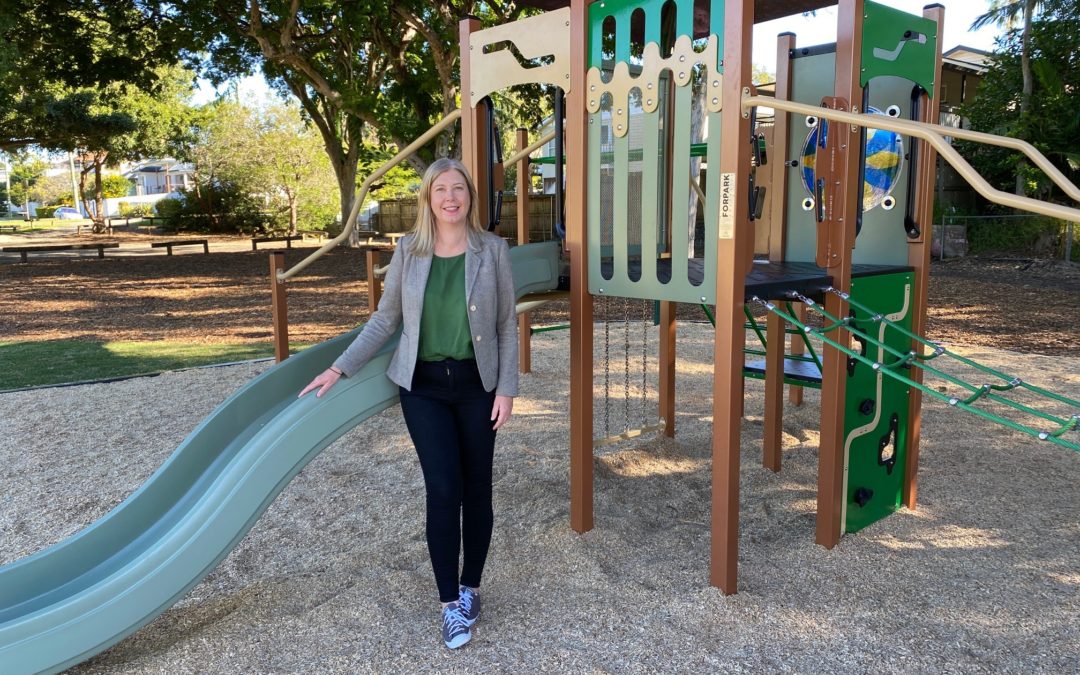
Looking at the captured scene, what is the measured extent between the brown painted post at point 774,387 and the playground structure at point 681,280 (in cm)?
1

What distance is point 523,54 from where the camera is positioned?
374cm

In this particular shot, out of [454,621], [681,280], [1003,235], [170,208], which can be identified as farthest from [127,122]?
[454,621]

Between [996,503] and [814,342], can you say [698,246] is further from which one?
[996,503]

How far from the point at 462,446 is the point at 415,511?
1.45 m

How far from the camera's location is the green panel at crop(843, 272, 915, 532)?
11.9ft

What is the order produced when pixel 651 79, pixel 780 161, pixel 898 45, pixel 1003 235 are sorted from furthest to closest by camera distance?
pixel 1003 235, pixel 780 161, pixel 898 45, pixel 651 79

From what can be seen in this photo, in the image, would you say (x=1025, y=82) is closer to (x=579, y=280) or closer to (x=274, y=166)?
(x=579, y=280)

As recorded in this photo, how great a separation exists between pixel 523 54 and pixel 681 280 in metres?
1.32

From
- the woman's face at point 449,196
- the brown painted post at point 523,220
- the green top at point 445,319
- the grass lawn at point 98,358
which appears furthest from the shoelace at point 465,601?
the grass lawn at point 98,358

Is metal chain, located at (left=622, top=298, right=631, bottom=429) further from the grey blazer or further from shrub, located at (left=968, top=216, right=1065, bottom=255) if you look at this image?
shrub, located at (left=968, top=216, right=1065, bottom=255)

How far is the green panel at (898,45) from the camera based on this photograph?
330cm

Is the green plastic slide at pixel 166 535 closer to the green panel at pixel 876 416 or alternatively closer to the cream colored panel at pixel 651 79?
the cream colored panel at pixel 651 79

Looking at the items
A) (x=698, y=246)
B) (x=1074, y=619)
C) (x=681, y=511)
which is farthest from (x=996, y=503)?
(x=698, y=246)

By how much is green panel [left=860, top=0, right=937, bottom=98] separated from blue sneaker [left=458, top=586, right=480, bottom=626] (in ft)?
8.15
